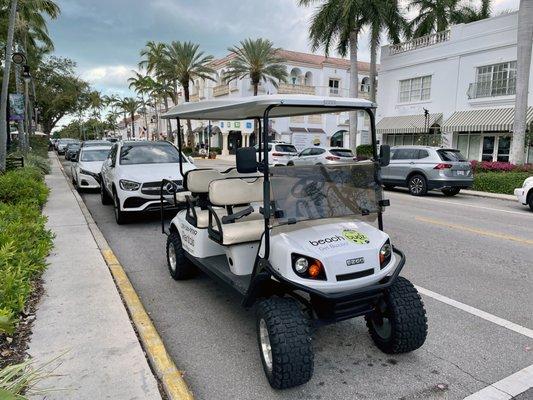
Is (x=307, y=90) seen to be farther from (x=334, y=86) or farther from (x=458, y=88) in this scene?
(x=458, y=88)

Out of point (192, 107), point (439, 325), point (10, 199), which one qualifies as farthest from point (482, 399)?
point (10, 199)

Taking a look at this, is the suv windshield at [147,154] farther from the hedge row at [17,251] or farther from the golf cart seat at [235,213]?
the golf cart seat at [235,213]

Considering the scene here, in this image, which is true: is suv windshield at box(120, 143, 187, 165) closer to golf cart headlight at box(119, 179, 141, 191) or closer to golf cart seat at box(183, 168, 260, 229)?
golf cart headlight at box(119, 179, 141, 191)

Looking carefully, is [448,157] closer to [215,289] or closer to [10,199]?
[215,289]

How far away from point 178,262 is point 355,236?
2701 mm

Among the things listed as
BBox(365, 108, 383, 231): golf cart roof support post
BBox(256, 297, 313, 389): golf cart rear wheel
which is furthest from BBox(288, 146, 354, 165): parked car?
BBox(256, 297, 313, 389): golf cart rear wheel

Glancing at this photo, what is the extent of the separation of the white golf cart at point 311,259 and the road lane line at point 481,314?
1.35 m

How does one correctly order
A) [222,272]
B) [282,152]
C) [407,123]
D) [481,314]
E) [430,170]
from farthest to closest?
1. [407,123]
2. [282,152]
3. [430,170]
4. [481,314]
5. [222,272]

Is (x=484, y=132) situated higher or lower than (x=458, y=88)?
lower

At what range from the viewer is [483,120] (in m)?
21.9

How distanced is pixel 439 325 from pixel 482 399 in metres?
1.22

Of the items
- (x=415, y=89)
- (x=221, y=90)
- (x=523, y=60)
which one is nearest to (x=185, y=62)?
(x=221, y=90)

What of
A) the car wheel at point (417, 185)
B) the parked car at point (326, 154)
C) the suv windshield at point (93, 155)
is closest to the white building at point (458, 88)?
the parked car at point (326, 154)

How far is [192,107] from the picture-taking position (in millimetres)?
4844
